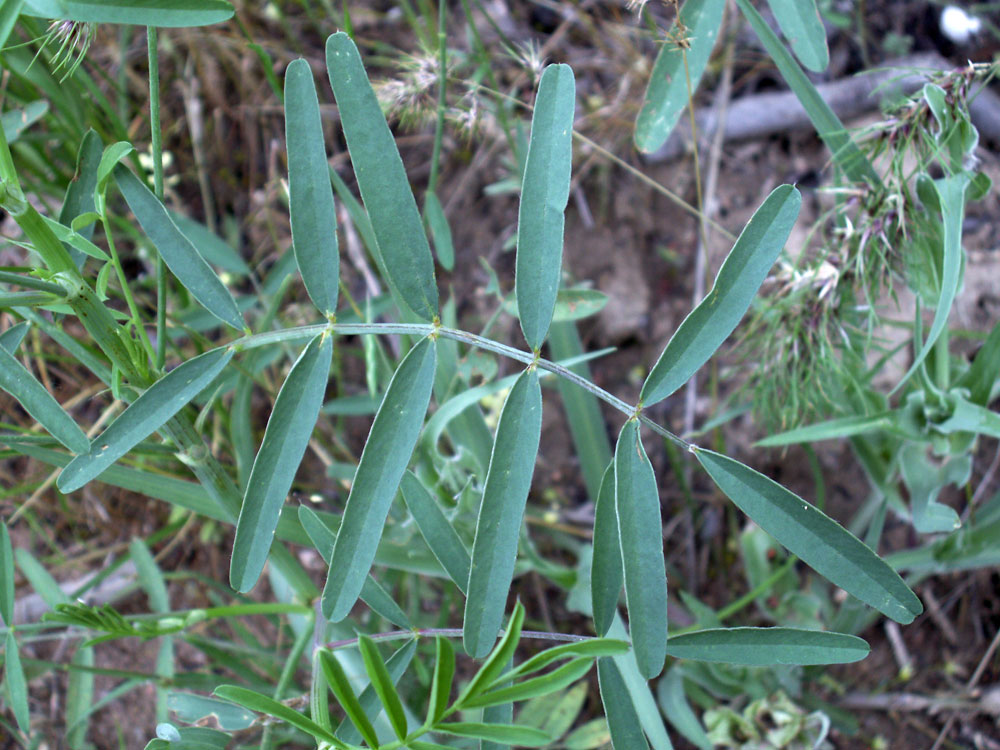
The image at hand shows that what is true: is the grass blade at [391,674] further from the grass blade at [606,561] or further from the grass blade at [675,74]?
the grass blade at [675,74]

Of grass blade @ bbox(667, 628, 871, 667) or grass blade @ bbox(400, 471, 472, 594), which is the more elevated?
grass blade @ bbox(400, 471, 472, 594)

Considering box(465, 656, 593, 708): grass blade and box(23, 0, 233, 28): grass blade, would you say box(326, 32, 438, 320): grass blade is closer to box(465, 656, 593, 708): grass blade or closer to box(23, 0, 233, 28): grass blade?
box(23, 0, 233, 28): grass blade

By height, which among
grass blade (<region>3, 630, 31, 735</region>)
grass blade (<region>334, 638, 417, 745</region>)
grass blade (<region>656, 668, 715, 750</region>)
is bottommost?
grass blade (<region>656, 668, 715, 750</region>)

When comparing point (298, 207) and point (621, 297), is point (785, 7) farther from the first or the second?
point (621, 297)

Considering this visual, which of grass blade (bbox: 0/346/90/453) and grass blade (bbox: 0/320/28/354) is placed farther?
grass blade (bbox: 0/320/28/354)

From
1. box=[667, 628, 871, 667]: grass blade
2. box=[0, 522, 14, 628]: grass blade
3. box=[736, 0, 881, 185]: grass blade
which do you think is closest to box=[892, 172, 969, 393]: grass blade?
box=[736, 0, 881, 185]: grass blade

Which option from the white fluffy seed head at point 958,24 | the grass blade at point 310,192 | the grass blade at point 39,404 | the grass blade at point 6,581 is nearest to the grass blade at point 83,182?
the grass blade at point 39,404

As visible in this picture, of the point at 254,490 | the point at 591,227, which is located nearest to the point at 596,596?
the point at 254,490
